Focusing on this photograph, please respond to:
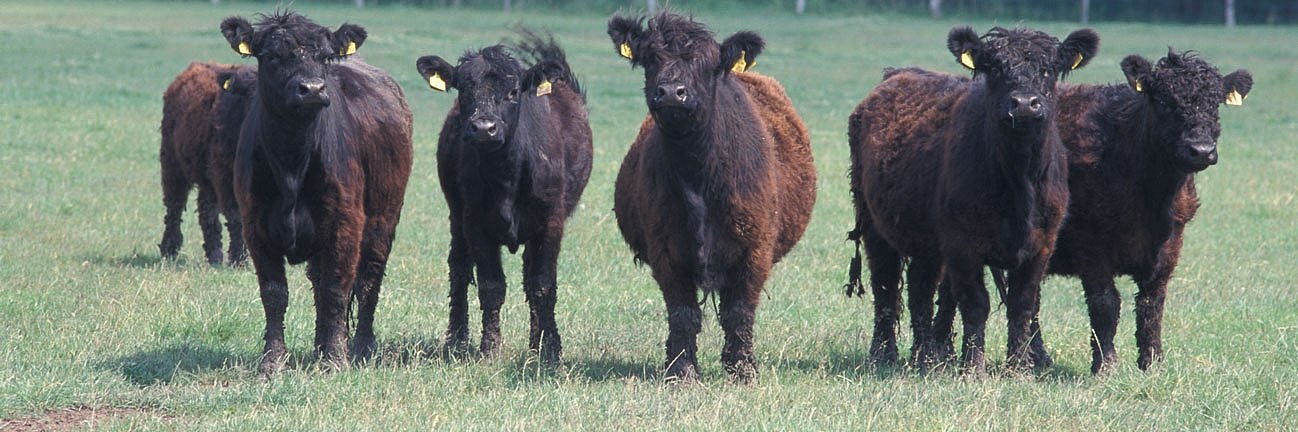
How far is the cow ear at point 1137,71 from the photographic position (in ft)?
28.0

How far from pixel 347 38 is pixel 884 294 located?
3.75 meters

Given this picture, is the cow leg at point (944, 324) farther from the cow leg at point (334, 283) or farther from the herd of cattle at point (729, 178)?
the cow leg at point (334, 283)

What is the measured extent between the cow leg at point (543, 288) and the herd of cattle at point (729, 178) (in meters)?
0.02

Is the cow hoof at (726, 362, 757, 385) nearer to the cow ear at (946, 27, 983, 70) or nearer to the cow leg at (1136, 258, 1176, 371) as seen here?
the cow ear at (946, 27, 983, 70)

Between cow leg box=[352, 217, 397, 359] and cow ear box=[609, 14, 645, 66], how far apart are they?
2.01 metres

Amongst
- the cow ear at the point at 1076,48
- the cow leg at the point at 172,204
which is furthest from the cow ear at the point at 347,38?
the cow leg at the point at 172,204

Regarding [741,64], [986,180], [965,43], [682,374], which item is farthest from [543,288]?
[965,43]

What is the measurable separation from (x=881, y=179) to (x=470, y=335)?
2.90 metres

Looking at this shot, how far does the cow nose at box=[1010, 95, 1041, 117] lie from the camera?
7781mm

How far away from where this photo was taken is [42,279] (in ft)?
35.9

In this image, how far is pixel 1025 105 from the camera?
7.78 metres

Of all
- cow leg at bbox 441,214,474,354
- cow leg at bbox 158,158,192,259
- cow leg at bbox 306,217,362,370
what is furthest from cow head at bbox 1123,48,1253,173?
cow leg at bbox 158,158,192,259

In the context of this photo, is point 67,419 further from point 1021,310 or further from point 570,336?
point 1021,310

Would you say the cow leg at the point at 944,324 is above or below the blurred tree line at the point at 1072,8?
above
